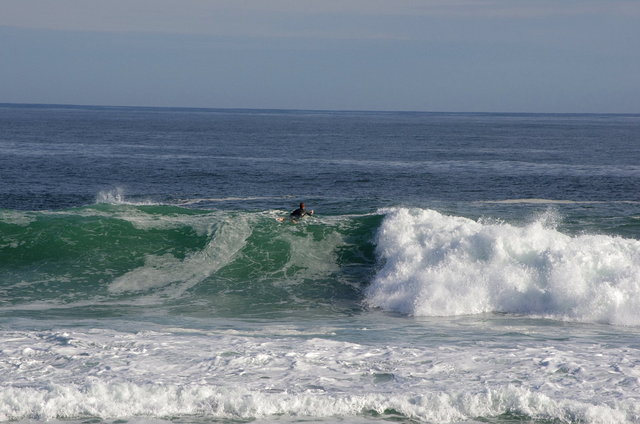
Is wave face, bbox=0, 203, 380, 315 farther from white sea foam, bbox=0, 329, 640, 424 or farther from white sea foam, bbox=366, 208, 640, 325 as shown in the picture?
white sea foam, bbox=0, 329, 640, 424

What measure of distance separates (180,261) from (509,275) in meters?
9.68

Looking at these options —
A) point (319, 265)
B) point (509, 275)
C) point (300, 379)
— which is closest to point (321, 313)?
point (319, 265)

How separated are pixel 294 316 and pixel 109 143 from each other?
232ft

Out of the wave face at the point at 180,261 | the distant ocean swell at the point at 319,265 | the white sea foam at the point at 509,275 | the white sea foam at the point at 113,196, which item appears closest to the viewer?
the white sea foam at the point at 509,275

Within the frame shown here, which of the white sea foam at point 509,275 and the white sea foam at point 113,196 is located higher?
the white sea foam at point 509,275

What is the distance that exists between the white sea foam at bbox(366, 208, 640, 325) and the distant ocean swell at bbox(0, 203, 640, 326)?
0.11 feet

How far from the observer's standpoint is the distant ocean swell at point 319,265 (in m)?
17.8

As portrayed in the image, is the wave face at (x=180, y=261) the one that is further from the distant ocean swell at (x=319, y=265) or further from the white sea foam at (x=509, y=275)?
the white sea foam at (x=509, y=275)

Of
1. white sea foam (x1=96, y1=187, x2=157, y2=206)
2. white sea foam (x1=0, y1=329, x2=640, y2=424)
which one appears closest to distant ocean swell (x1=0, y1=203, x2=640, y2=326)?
white sea foam (x1=0, y1=329, x2=640, y2=424)

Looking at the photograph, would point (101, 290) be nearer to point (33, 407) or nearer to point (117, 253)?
point (117, 253)

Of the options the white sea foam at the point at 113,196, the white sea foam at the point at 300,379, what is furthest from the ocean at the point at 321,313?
the white sea foam at the point at 113,196

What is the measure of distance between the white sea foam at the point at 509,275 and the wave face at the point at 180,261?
1.49 m

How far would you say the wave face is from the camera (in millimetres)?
18609

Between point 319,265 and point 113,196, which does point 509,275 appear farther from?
point 113,196
